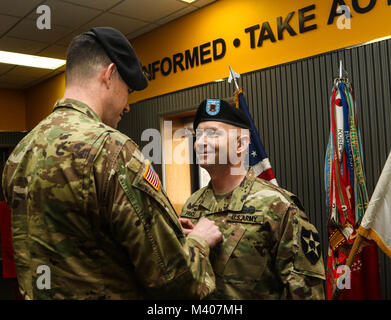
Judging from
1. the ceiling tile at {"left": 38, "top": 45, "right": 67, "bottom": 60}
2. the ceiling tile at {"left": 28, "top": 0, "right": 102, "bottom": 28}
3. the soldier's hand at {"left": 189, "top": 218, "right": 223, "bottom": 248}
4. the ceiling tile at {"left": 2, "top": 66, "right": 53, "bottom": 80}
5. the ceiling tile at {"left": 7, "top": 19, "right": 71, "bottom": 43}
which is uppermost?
the ceiling tile at {"left": 2, "top": 66, "right": 53, "bottom": 80}

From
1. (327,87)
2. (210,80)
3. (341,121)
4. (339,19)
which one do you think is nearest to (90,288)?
(341,121)

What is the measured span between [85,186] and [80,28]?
391 cm

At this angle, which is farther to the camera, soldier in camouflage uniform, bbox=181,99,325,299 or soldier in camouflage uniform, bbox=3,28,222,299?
soldier in camouflage uniform, bbox=181,99,325,299

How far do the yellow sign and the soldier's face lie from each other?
4.70ft

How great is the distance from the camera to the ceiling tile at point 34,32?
4172 mm

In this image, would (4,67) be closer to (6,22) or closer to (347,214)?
(6,22)

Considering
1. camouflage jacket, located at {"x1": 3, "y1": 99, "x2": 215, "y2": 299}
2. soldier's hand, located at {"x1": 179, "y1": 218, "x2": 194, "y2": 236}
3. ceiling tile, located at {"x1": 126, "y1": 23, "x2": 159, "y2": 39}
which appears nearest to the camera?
camouflage jacket, located at {"x1": 3, "y1": 99, "x2": 215, "y2": 299}

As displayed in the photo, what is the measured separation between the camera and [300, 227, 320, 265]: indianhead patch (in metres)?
1.51

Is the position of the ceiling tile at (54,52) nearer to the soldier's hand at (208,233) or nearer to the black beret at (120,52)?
the black beret at (120,52)

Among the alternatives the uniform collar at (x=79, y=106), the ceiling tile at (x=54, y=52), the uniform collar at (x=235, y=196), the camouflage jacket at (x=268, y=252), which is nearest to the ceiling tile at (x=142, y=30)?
the ceiling tile at (x=54, y=52)

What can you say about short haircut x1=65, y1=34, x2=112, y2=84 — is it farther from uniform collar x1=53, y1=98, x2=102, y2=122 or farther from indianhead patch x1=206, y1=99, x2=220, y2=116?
indianhead patch x1=206, y1=99, x2=220, y2=116

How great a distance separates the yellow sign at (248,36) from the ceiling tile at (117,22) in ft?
0.85

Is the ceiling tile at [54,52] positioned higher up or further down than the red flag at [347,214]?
higher up

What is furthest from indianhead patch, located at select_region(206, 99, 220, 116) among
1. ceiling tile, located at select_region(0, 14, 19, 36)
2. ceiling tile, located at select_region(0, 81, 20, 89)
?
ceiling tile, located at select_region(0, 81, 20, 89)
